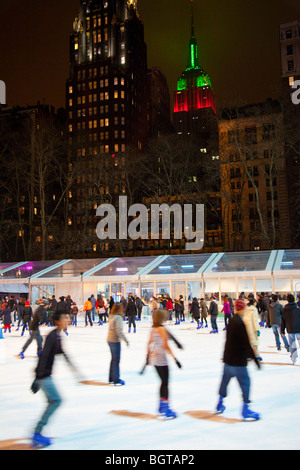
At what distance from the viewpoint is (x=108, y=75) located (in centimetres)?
9269

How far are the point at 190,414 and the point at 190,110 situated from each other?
150 meters

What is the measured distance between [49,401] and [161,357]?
164 cm

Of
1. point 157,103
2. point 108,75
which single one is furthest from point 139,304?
point 157,103

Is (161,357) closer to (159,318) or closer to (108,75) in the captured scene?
(159,318)

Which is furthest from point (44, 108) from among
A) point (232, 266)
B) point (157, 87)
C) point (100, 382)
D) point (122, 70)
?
point (100, 382)

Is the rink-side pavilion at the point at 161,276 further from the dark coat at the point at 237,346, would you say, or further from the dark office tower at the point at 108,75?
the dark office tower at the point at 108,75

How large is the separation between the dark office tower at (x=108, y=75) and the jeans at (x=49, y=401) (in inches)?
3292

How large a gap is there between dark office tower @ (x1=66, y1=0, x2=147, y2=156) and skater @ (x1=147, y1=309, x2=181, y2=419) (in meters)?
82.6

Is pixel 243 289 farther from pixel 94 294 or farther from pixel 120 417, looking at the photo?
pixel 120 417

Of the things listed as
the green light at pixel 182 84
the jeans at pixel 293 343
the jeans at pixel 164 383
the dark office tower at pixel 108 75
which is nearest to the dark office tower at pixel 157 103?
the dark office tower at pixel 108 75

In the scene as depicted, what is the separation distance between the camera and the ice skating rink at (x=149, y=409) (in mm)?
4652

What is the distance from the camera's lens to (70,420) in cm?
563

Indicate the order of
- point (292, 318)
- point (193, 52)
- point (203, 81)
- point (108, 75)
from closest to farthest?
point (292, 318), point (108, 75), point (203, 81), point (193, 52)
